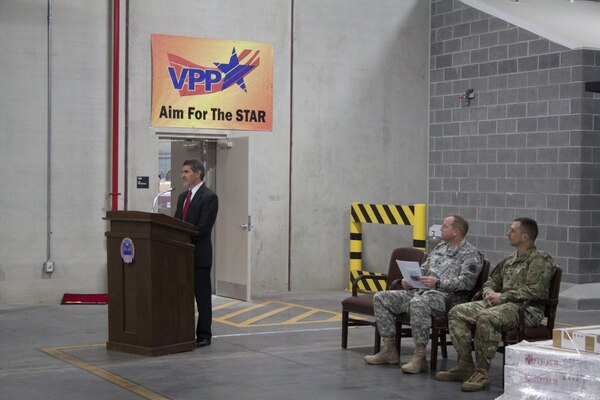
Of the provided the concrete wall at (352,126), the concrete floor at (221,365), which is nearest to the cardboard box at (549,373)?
the concrete floor at (221,365)

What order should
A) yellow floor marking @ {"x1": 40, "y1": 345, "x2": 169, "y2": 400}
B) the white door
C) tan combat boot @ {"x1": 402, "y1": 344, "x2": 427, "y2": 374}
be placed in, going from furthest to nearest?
1. the white door
2. tan combat boot @ {"x1": 402, "y1": 344, "x2": 427, "y2": 374}
3. yellow floor marking @ {"x1": 40, "y1": 345, "x2": 169, "y2": 400}

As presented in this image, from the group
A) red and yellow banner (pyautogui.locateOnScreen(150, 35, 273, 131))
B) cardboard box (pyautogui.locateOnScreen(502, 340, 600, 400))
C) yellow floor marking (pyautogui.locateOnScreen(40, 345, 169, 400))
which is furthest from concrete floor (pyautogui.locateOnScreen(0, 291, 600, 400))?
red and yellow banner (pyautogui.locateOnScreen(150, 35, 273, 131))

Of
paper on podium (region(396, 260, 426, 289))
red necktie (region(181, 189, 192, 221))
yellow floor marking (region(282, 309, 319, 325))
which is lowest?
yellow floor marking (region(282, 309, 319, 325))

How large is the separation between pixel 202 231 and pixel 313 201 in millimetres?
5221

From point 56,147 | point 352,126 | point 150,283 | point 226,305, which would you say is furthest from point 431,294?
point 352,126

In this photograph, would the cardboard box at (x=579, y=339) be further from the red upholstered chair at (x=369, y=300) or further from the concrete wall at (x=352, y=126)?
the concrete wall at (x=352, y=126)

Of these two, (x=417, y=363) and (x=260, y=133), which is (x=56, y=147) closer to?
(x=260, y=133)

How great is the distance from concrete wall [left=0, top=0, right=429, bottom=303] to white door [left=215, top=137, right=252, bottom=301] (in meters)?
0.59

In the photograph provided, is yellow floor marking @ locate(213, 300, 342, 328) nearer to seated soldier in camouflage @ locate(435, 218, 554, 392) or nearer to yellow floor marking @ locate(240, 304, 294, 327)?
yellow floor marking @ locate(240, 304, 294, 327)

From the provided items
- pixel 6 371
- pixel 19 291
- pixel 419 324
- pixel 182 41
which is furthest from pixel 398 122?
pixel 6 371

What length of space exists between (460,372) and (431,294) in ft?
2.28

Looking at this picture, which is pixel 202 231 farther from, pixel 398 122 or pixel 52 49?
pixel 398 122

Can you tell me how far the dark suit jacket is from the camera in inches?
355

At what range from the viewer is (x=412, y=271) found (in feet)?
27.1
